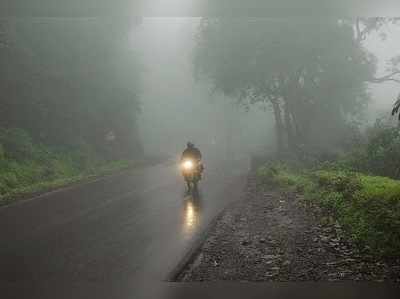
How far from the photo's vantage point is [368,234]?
9477mm

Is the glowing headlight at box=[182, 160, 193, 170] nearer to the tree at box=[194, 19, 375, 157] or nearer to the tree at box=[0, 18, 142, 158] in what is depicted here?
the tree at box=[0, 18, 142, 158]

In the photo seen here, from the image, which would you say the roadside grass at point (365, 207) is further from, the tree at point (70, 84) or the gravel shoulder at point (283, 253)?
the tree at point (70, 84)

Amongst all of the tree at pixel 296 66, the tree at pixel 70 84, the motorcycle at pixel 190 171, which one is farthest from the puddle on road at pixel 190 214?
the tree at pixel 296 66

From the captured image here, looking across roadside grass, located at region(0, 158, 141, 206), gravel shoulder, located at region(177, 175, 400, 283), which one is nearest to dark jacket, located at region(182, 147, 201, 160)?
roadside grass, located at region(0, 158, 141, 206)

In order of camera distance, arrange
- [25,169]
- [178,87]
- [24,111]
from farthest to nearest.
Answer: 1. [178,87]
2. [24,111]
3. [25,169]

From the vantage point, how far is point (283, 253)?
31.1 feet

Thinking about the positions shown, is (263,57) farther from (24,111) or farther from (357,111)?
(24,111)

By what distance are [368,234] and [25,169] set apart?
18.4m

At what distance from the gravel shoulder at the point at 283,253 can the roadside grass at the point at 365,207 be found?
0.25 m

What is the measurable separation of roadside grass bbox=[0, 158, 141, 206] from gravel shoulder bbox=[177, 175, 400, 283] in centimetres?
931

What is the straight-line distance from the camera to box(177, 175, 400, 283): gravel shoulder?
26.4 ft

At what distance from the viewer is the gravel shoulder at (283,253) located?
8.05m

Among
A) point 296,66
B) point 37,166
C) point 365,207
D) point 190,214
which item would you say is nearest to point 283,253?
point 365,207

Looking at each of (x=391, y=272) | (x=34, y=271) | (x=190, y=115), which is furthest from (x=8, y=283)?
(x=190, y=115)
